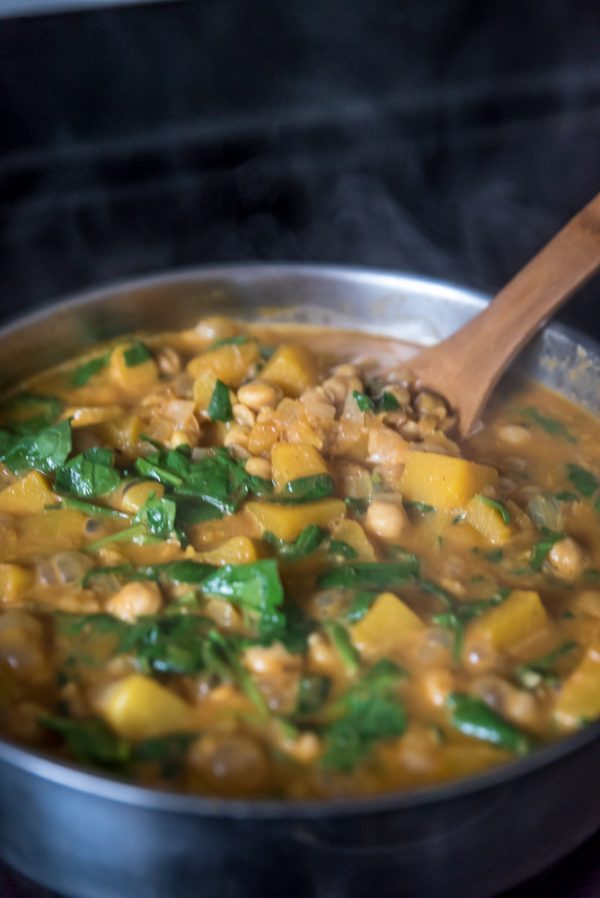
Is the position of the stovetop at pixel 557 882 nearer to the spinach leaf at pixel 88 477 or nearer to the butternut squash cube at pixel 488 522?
the butternut squash cube at pixel 488 522

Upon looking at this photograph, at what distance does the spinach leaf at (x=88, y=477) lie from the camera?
3127mm

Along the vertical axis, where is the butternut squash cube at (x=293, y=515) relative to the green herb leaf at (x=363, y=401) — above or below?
below

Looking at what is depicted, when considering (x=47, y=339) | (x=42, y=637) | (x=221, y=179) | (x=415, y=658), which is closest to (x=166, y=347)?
(x=47, y=339)

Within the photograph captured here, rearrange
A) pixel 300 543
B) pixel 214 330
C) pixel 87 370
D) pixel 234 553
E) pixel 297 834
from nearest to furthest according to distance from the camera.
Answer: pixel 297 834 → pixel 234 553 → pixel 300 543 → pixel 87 370 → pixel 214 330

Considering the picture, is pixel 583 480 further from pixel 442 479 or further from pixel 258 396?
pixel 258 396

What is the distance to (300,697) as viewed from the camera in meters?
2.41

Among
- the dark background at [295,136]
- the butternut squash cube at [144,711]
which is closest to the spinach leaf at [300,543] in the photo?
the butternut squash cube at [144,711]

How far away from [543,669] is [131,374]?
1.89 meters

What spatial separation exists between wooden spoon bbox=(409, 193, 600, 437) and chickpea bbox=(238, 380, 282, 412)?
58 centimetres

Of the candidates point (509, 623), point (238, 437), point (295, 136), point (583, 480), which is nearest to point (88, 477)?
point (238, 437)

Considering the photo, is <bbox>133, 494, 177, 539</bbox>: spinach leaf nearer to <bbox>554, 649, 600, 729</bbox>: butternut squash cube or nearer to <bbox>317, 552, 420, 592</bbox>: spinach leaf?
<bbox>317, 552, 420, 592</bbox>: spinach leaf

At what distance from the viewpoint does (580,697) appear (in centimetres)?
240

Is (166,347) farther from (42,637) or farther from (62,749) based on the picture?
(62,749)

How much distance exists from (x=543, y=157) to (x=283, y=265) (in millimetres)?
1855
